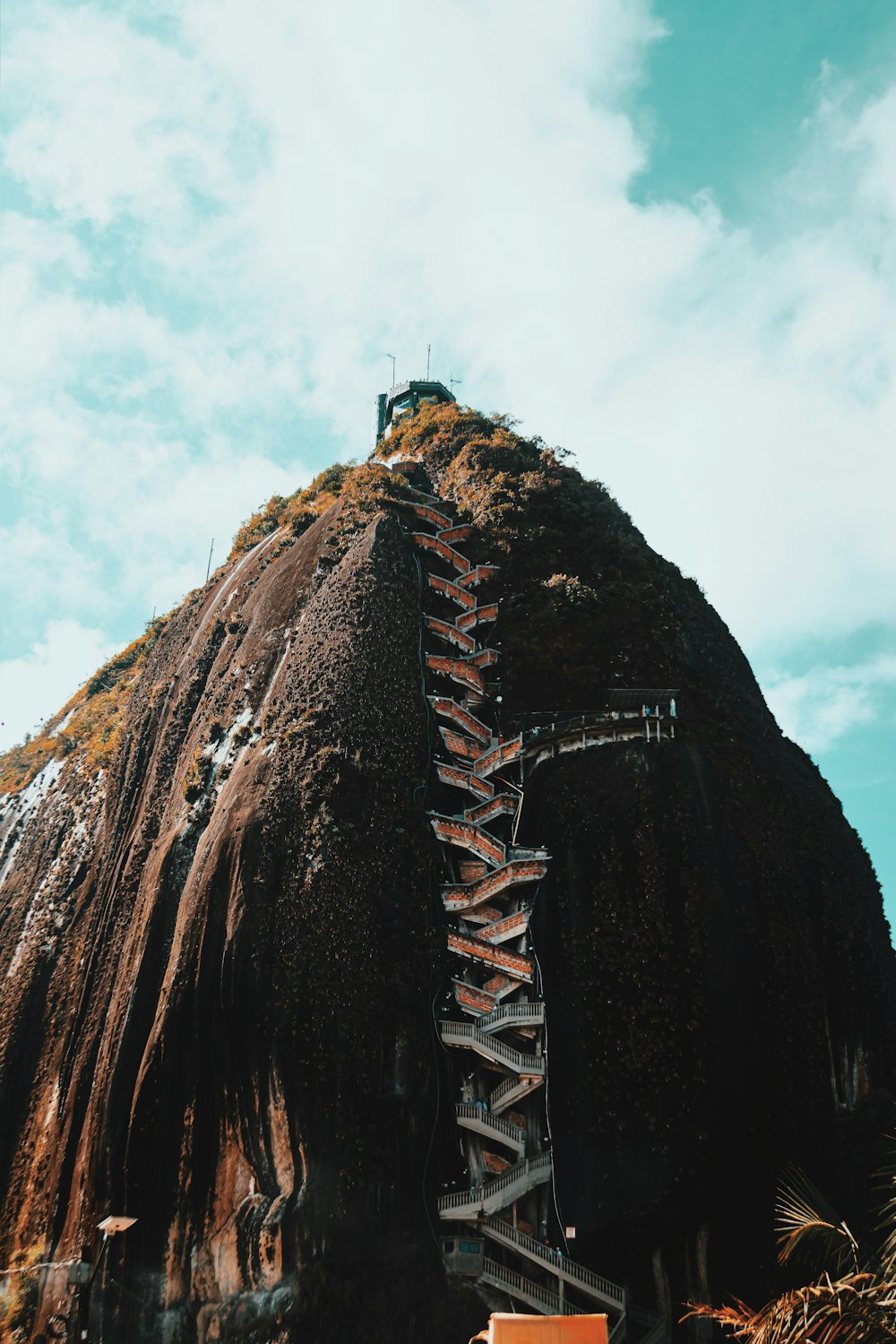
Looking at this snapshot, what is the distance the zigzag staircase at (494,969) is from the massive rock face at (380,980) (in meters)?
0.69

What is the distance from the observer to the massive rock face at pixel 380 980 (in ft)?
94.4

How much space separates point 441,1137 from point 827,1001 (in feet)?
42.7

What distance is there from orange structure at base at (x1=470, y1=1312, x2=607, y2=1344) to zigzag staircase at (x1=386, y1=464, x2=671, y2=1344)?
13.2 meters

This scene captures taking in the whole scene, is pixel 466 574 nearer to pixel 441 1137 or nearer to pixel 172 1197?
pixel 441 1137

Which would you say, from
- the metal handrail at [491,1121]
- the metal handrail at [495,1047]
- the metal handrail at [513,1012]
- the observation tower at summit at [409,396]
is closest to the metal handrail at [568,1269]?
the metal handrail at [491,1121]

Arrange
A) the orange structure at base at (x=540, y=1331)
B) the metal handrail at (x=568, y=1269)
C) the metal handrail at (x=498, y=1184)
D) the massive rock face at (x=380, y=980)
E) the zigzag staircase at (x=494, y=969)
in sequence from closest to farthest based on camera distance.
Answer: the orange structure at base at (x=540, y=1331)
the massive rock face at (x=380, y=980)
the metal handrail at (x=568, y=1269)
the zigzag staircase at (x=494, y=969)
the metal handrail at (x=498, y=1184)

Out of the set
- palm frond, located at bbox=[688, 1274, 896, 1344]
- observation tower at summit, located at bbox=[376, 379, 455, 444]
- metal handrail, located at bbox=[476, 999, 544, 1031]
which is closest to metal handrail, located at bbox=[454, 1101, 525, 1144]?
metal handrail, located at bbox=[476, 999, 544, 1031]

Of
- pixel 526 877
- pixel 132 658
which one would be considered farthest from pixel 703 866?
pixel 132 658

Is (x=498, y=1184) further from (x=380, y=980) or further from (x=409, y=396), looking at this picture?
(x=409, y=396)

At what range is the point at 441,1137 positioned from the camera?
31.4 meters

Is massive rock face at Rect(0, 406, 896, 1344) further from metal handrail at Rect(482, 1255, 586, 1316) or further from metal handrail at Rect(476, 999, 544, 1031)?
metal handrail at Rect(482, 1255, 586, 1316)

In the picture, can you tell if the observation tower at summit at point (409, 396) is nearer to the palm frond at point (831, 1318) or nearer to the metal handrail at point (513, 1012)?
the metal handrail at point (513, 1012)

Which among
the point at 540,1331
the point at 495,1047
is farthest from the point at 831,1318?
the point at 495,1047

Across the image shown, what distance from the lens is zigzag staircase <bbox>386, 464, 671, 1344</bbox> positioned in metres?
29.8
